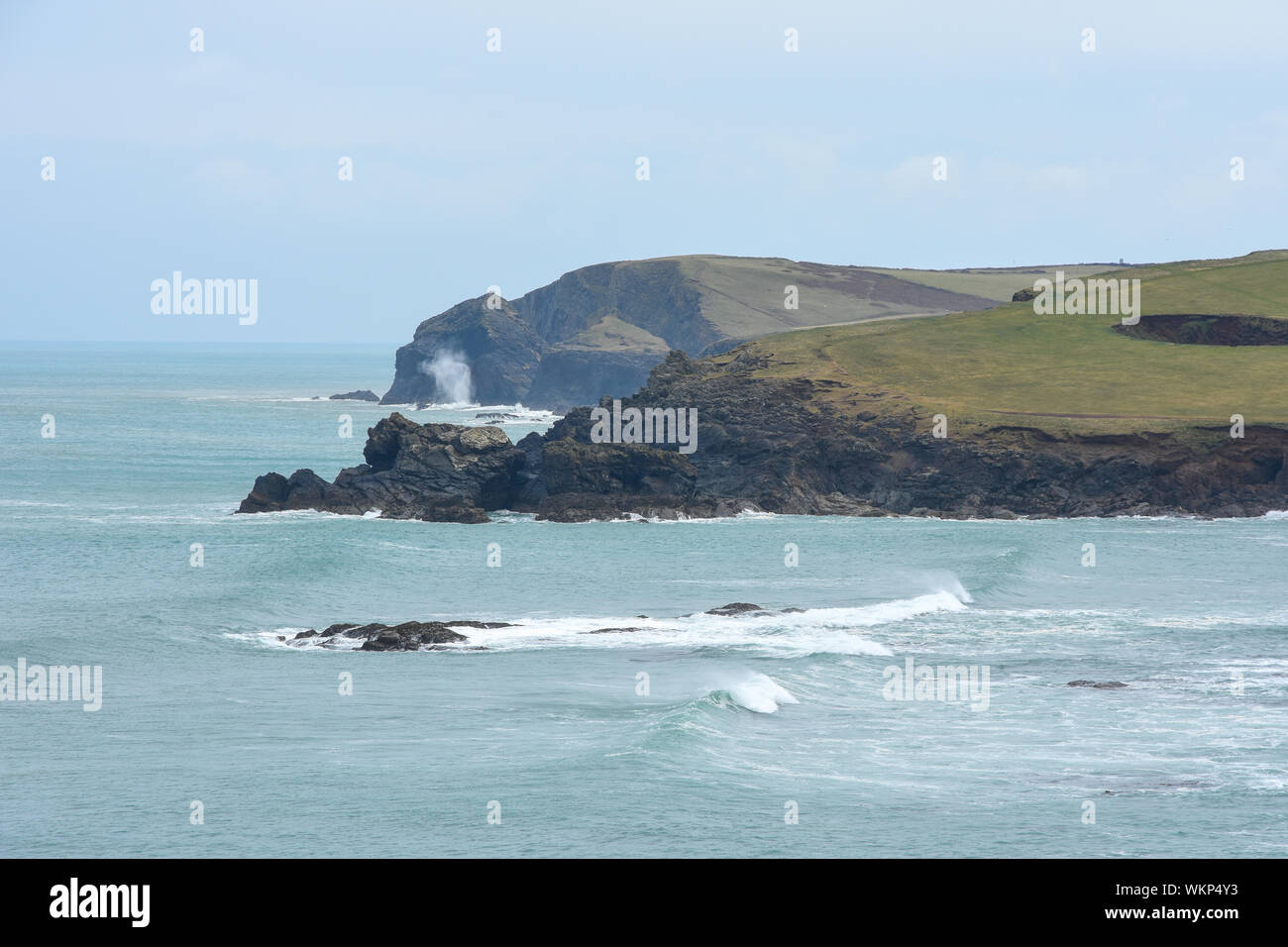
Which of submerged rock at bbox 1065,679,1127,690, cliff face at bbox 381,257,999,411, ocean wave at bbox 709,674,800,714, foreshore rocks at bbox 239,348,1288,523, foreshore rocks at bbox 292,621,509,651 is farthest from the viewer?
cliff face at bbox 381,257,999,411

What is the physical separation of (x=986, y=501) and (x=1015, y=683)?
4365 centimetres

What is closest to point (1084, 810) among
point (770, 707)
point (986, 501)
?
point (770, 707)

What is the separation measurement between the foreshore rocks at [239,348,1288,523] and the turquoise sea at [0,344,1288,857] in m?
4.79

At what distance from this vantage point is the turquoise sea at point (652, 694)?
982 inches

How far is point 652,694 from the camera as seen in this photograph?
36.3 m

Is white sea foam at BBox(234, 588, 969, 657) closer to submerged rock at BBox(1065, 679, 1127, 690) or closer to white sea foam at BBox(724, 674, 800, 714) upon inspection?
white sea foam at BBox(724, 674, 800, 714)

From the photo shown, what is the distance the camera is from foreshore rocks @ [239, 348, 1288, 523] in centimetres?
7781

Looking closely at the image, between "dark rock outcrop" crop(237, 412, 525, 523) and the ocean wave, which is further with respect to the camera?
"dark rock outcrop" crop(237, 412, 525, 523)

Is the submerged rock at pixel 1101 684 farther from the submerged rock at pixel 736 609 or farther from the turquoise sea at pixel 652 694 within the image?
the submerged rock at pixel 736 609

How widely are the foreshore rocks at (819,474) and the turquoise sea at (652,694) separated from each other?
479 centimetres

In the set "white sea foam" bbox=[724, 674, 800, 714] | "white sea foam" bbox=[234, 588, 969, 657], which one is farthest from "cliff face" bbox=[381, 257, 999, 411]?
"white sea foam" bbox=[724, 674, 800, 714]

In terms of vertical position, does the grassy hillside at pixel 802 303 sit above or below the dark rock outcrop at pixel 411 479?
above

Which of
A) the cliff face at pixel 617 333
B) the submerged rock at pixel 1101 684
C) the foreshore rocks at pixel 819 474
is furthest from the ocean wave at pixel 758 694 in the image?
the cliff face at pixel 617 333

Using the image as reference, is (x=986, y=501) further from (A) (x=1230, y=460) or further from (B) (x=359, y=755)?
(B) (x=359, y=755)
